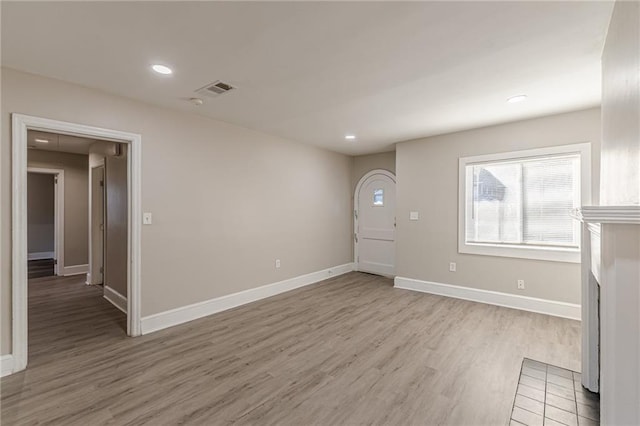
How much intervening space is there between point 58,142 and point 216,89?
4.15m

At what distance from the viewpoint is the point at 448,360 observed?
260 centimetres

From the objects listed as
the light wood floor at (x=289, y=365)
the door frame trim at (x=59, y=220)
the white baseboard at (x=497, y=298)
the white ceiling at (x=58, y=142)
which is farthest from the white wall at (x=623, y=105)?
the door frame trim at (x=59, y=220)

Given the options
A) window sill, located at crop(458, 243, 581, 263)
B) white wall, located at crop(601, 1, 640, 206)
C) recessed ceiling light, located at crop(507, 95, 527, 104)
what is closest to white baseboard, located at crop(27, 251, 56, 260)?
window sill, located at crop(458, 243, 581, 263)

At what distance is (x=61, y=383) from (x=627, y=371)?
3485mm

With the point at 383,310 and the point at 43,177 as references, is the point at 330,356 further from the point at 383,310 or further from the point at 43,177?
the point at 43,177

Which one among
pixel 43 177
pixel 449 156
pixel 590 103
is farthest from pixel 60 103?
pixel 43 177

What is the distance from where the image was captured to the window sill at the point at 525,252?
3.57m

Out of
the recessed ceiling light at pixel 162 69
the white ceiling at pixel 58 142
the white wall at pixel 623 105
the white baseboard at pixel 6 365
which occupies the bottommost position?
the white baseboard at pixel 6 365

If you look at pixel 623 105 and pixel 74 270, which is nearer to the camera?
pixel 623 105

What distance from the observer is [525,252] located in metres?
3.88

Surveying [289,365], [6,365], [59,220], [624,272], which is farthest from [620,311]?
[59,220]

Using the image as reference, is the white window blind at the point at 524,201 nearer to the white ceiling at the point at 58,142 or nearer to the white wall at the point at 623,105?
the white wall at the point at 623,105

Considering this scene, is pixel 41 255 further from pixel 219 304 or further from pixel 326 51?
pixel 326 51

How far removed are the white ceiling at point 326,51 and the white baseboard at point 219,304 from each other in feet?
8.04
